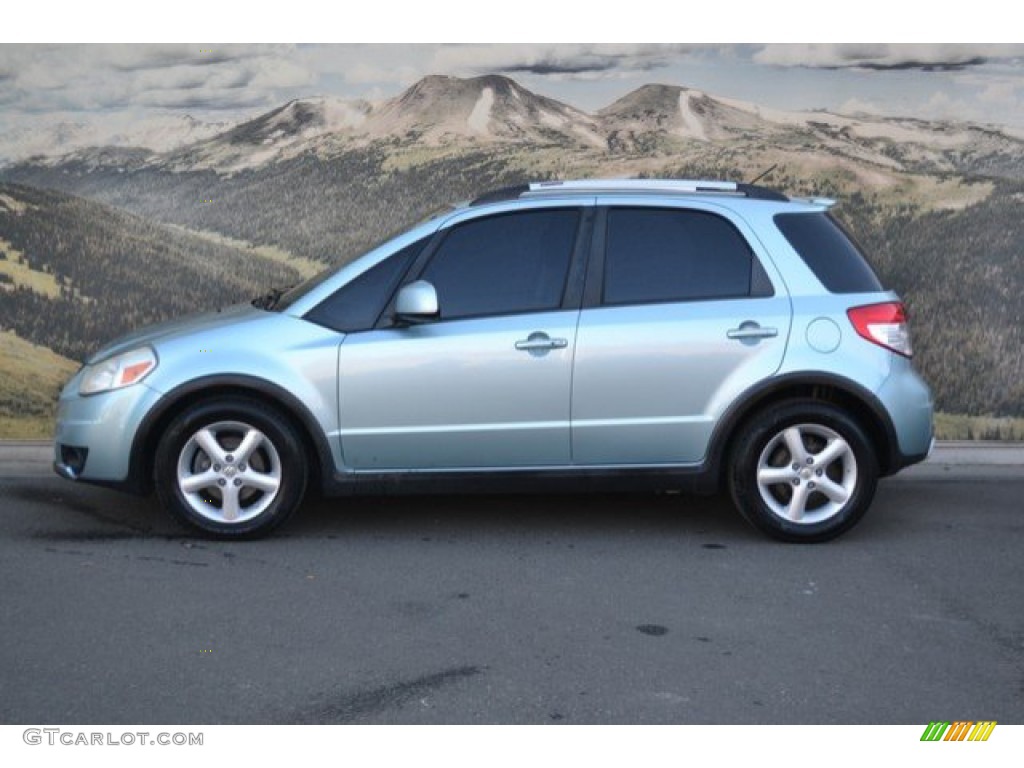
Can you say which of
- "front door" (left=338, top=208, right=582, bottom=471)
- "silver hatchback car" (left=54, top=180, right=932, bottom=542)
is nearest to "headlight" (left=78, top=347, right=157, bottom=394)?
"silver hatchback car" (left=54, top=180, right=932, bottom=542)

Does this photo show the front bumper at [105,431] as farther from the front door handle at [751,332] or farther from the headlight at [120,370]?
the front door handle at [751,332]

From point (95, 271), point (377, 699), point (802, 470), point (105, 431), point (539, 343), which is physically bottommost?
point (377, 699)

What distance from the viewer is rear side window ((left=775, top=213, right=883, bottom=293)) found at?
7.39 m

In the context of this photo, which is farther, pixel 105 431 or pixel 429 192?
pixel 429 192

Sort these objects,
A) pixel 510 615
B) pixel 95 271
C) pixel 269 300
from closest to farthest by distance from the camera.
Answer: pixel 510 615 → pixel 269 300 → pixel 95 271

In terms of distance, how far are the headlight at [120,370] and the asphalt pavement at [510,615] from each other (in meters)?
0.74

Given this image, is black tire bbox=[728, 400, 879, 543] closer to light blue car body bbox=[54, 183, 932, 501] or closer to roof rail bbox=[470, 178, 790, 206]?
light blue car body bbox=[54, 183, 932, 501]

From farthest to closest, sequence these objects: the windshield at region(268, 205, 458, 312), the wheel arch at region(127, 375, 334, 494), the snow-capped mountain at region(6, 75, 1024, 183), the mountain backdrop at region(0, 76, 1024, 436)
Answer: the snow-capped mountain at region(6, 75, 1024, 183), the mountain backdrop at region(0, 76, 1024, 436), the windshield at region(268, 205, 458, 312), the wheel arch at region(127, 375, 334, 494)

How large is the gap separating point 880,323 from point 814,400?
0.46 m

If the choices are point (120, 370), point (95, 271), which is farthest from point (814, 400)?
point (95, 271)

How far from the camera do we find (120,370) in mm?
7336

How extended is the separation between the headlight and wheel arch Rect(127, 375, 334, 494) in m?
0.18

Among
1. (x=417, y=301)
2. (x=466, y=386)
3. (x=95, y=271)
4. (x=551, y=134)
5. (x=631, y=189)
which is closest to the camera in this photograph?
(x=417, y=301)

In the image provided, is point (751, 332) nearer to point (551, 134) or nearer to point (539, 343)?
point (539, 343)
